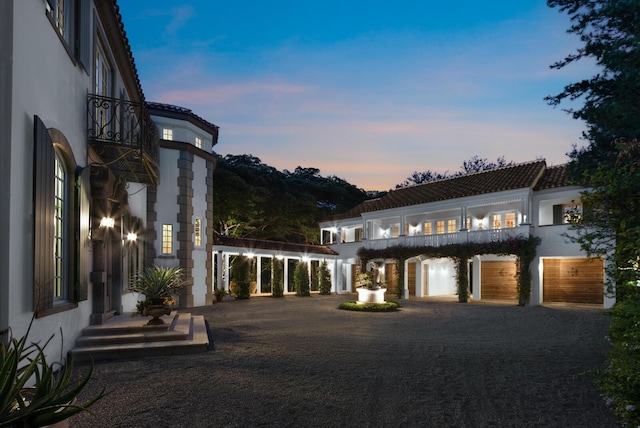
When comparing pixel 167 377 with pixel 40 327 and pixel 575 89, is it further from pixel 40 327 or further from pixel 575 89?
pixel 575 89

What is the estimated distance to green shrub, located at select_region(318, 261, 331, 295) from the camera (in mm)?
27811

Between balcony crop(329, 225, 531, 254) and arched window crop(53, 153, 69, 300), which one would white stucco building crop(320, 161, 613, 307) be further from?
arched window crop(53, 153, 69, 300)

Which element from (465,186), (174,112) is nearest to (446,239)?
(465,186)

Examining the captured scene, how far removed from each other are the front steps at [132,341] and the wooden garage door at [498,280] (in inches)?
733

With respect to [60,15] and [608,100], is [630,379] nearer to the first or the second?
[608,100]

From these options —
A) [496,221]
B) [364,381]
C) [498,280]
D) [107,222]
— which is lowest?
[498,280]

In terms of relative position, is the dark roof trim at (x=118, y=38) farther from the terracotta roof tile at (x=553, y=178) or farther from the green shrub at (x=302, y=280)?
the terracotta roof tile at (x=553, y=178)

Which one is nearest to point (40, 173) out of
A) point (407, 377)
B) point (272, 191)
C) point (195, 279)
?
point (407, 377)

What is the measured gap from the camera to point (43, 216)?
18.9ft

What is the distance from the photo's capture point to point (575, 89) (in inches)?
429

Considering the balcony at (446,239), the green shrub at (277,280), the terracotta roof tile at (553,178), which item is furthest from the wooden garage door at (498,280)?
the green shrub at (277,280)

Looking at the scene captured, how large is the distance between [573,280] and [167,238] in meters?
18.8

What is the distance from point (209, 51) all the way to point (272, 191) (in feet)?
36.3

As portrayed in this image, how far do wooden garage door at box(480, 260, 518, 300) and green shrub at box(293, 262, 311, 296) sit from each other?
398 inches
